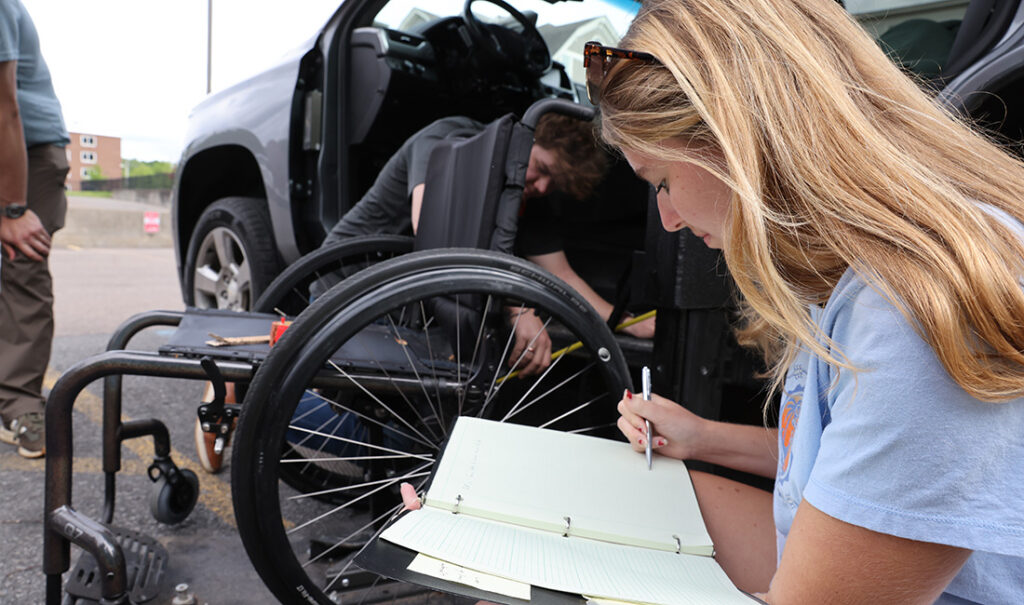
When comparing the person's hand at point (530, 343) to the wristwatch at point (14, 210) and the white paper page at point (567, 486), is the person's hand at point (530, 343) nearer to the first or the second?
the white paper page at point (567, 486)

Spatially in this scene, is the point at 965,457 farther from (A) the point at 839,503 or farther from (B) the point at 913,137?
(B) the point at 913,137

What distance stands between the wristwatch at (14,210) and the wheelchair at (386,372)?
1.03 meters

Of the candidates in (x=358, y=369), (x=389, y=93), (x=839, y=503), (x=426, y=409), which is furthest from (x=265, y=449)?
(x=389, y=93)

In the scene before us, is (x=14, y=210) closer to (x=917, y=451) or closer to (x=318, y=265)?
(x=318, y=265)

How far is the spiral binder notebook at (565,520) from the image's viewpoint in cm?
85

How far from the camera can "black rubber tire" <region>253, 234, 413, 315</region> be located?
7.88 ft

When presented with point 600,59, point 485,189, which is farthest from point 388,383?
point 600,59

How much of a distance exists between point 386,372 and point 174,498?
0.92m

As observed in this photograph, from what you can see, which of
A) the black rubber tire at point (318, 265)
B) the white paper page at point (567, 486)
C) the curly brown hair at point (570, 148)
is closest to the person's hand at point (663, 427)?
the white paper page at point (567, 486)

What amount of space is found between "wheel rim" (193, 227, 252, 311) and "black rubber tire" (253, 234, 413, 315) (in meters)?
0.80

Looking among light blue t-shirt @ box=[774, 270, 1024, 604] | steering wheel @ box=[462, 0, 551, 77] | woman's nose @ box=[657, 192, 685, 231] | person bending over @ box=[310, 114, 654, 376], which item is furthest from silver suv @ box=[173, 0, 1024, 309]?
light blue t-shirt @ box=[774, 270, 1024, 604]

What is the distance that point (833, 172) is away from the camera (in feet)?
2.56

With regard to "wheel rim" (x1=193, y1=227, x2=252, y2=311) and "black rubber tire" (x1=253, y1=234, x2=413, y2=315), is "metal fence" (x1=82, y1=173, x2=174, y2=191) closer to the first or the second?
"wheel rim" (x1=193, y1=227, x2=252, y2=311)

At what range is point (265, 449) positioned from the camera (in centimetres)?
142
